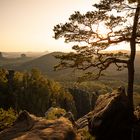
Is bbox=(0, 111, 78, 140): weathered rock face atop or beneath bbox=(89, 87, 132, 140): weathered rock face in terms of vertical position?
atop

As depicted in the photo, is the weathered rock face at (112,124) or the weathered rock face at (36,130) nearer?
the weathered rock face at (36,130)

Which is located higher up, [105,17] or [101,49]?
[105,17]

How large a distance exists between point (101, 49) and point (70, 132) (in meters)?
9.22

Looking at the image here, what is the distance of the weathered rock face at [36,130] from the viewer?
13805 mm

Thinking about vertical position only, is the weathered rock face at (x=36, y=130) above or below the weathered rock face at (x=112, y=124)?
above

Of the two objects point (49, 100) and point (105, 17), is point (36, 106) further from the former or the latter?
point (105, 17)

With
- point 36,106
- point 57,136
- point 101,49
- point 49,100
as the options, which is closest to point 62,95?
point 49,100

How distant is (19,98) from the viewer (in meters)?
89.5

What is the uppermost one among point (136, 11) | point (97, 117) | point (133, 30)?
point (136, 11)

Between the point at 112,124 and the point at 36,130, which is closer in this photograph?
the point at 36,130

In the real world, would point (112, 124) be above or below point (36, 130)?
below

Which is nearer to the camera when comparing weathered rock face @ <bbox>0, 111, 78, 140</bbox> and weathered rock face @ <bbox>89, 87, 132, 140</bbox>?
weathered rock face @ <bbox>0, 111, 78, 140</bbox>

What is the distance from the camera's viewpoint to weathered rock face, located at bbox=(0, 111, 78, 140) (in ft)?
45.3

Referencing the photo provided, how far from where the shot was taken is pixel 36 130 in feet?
48.4
